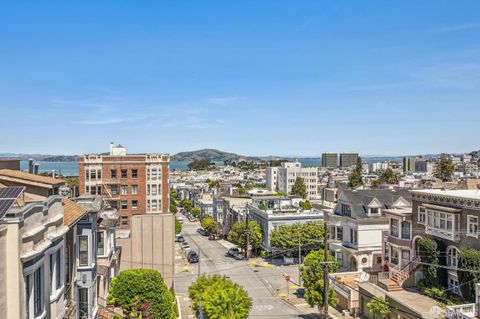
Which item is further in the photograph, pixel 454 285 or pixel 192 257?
pixel 192 257

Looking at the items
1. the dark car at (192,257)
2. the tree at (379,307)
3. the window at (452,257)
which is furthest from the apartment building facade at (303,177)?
the window at (452,257)

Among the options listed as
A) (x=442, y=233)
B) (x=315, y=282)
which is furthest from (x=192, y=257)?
(x=442, y=233)

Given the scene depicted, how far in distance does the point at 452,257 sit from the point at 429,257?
177cm

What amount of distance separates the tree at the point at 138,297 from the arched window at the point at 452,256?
2111 cm

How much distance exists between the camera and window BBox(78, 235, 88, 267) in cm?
2227

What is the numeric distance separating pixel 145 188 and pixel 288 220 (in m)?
21.1

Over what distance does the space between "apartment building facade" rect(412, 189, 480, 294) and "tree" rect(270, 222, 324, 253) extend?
2473 centimetres

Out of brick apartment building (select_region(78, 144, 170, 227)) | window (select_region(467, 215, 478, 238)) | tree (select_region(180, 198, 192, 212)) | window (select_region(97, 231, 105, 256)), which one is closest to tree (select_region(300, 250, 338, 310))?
window (select_region(467, 215, 478, 238))

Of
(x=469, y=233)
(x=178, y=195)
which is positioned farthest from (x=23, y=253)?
(x=178, y=195)

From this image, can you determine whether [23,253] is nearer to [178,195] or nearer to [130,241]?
[130,241]

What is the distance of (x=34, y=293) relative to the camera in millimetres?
13516

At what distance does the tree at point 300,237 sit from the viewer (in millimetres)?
63438

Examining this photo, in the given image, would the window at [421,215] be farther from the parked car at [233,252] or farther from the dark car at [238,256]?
the parked car at [233,252]

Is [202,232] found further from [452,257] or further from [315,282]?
[452,257]
